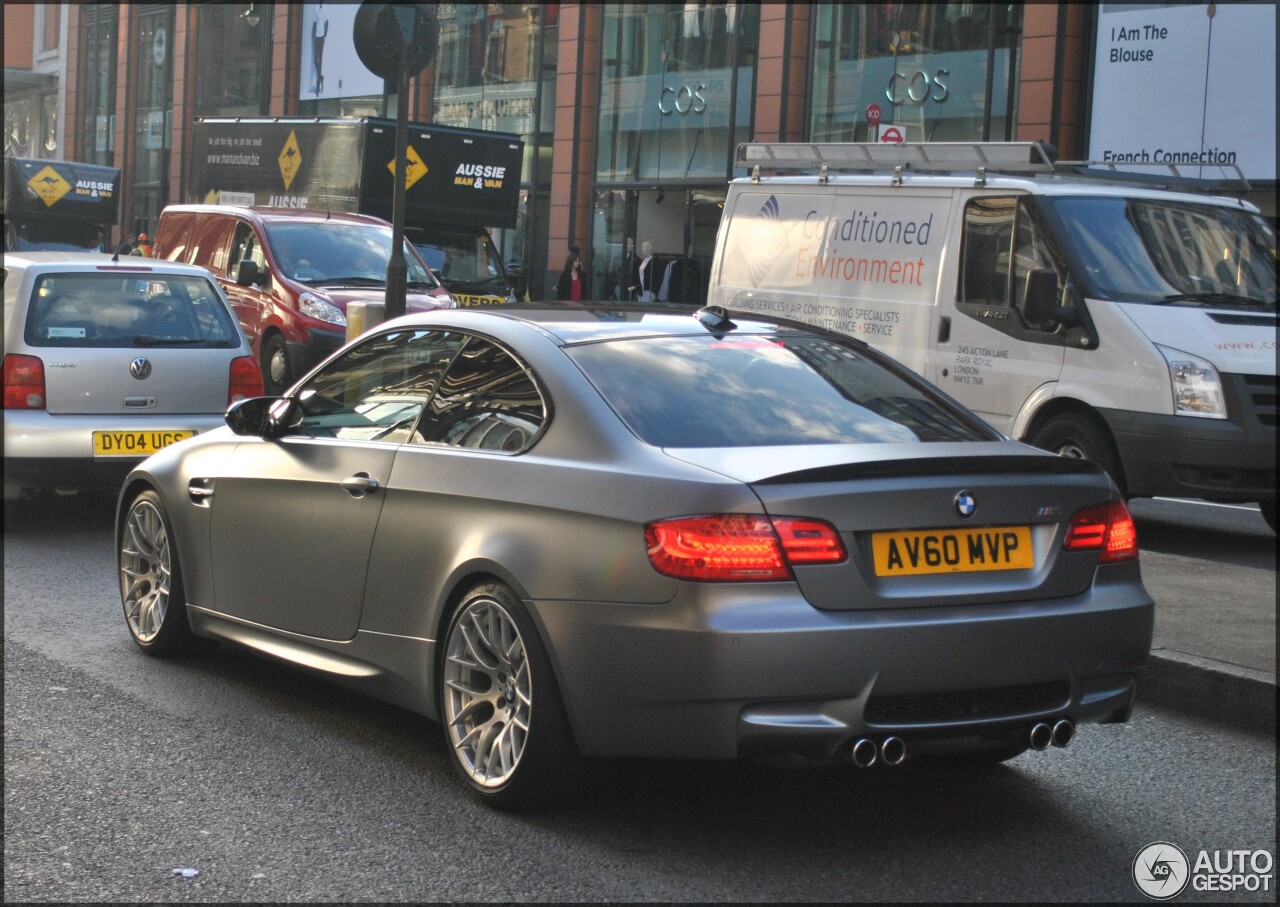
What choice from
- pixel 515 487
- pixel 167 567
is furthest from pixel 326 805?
pixel 167 567

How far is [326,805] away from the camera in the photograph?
186 inches

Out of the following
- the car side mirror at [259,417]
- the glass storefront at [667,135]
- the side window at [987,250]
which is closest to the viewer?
the car side mirror at [259,417]

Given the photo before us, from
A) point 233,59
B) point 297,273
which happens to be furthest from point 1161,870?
point 233,59

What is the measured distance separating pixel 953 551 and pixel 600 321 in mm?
1498

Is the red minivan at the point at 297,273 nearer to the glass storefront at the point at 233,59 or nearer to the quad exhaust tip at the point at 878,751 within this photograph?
the quad exhaust tip at the point at 878,751

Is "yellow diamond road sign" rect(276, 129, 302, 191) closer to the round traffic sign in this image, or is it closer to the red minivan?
the red minivan

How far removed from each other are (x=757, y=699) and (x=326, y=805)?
1.35 meters

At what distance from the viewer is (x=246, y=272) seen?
16000mm

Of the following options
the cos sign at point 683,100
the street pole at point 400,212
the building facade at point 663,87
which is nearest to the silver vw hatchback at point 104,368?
the street pole at point 400,212

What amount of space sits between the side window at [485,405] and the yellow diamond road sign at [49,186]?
29637 millimetres

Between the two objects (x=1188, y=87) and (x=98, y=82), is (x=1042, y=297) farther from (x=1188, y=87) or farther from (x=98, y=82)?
(x=98, y=82)

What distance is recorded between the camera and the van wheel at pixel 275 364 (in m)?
16.1

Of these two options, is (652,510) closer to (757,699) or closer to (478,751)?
(757,699)

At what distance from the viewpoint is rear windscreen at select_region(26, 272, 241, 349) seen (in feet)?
32.0
